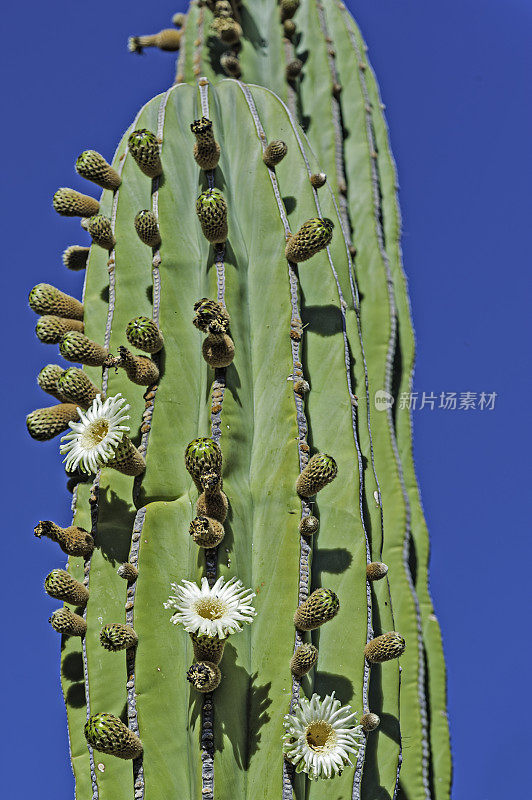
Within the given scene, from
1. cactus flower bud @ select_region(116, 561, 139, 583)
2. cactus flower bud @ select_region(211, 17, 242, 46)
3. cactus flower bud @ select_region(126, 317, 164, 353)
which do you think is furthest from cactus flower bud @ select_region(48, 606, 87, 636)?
cactus flower bud @ select_region(211, 17, 242, 46)

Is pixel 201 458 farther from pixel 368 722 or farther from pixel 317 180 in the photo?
pixel 317 180

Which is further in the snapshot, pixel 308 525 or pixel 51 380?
pixel 51 380

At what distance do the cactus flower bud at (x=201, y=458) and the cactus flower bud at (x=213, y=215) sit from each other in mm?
832

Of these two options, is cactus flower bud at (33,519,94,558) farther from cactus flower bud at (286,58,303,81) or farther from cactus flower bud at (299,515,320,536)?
cactus flower bud at (286,58,303,81)

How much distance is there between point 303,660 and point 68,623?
0.82m

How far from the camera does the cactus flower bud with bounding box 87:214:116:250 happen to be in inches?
123

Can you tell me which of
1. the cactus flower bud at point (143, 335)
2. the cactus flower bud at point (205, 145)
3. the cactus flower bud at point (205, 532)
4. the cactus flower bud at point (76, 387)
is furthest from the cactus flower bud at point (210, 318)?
the cactus flower bud at point (205, 145)

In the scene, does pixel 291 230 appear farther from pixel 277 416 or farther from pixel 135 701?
pixel 135 701

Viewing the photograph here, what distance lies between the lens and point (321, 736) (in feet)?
7.89

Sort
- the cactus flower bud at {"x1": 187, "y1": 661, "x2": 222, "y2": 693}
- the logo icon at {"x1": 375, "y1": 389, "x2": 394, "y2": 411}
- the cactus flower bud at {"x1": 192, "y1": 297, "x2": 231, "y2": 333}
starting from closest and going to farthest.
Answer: the cactus flower bud at {"x1": 187, "y1": 661, "x2": 222, "y2": 693}
the cactus flower bud at {"x1": 192, "y1": 297, "x2": 231, "y2": 333}
the logo icon at {"x1": 375, "y1": 389, "x2": 394, "y2": 411}

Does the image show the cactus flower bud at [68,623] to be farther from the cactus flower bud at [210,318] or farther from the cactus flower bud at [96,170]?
the cactus flower bud at [96,170]

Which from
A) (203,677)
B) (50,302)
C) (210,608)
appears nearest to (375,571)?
(210,608)

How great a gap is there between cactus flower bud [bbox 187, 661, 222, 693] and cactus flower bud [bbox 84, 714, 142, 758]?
0.26m

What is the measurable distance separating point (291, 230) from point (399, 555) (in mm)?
1454
